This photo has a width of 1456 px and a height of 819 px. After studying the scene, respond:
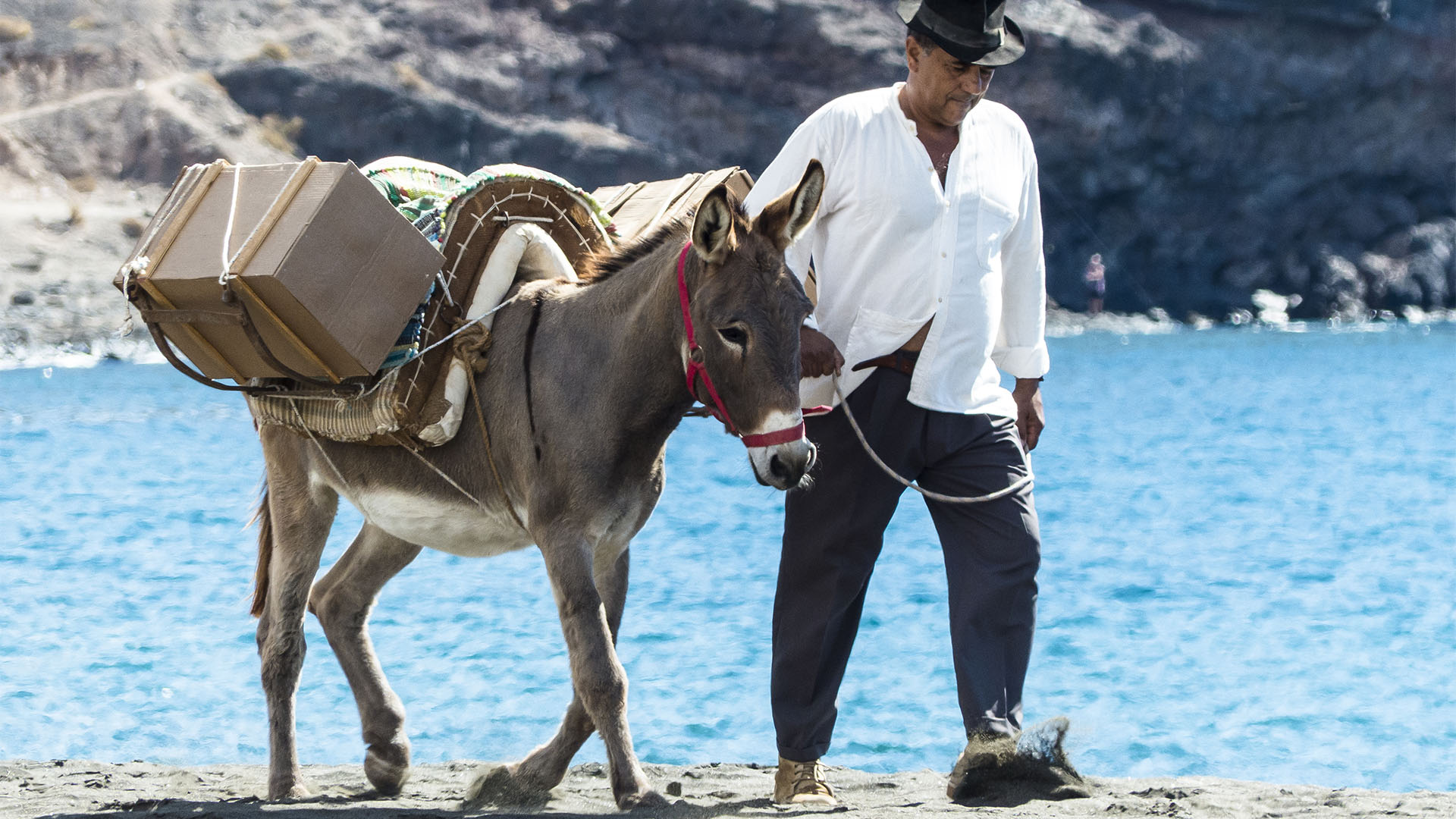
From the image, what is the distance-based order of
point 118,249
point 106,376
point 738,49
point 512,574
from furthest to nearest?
point 738,49 → point 118,249 → point 106,376 → point 512,574

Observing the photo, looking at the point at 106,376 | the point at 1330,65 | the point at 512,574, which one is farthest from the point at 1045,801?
the point at 1330,65

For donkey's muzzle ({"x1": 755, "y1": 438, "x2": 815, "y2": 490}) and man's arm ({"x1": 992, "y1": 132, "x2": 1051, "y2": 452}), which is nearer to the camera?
donkey's muzzle ({"x1": 755, "y1": 438, "x2": 815, "y2": 490})

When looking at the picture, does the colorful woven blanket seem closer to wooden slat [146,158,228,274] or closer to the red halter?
wooden slat [146,158,228,274]

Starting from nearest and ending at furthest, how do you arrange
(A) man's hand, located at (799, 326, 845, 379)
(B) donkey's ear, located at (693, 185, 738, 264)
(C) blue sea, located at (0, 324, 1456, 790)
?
(B) donkey's ear, located at (693, 185, 738, 264)
(A) man's hand, located at (799, 326, 845, 379)
(C) blue sea, located at (0, 324, 1456, 790)

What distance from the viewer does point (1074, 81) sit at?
45062mm

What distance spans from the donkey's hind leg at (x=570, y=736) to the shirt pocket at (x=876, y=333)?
0.93m

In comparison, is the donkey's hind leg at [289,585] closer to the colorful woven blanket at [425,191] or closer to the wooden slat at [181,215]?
the colorful woven blanket at [425,191]

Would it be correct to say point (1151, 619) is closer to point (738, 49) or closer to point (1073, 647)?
point (1073, 647)

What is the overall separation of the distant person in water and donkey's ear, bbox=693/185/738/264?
4350 centimetres

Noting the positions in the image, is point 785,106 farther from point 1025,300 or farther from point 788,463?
point 788,463

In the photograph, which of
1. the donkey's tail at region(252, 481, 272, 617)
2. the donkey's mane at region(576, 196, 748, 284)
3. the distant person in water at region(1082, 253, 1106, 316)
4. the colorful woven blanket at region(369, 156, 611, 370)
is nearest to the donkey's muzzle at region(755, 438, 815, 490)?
the donkey's mane at region(576, 196, 748, 284)

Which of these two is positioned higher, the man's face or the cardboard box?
the man's face

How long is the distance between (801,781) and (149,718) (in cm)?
520

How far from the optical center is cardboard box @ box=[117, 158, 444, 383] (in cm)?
390
